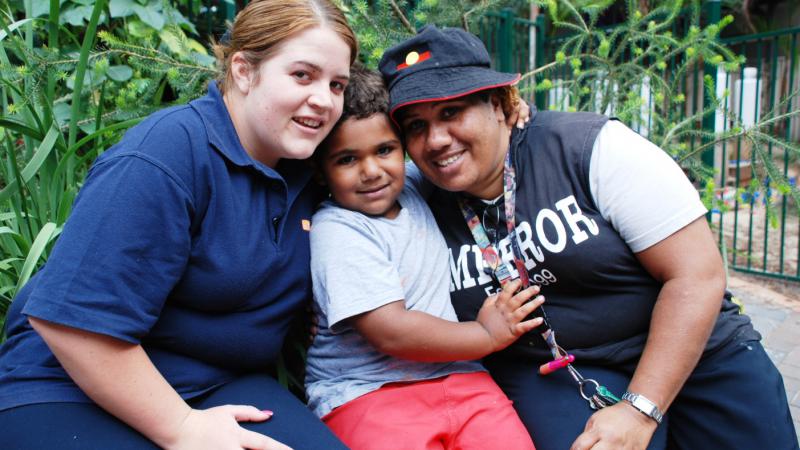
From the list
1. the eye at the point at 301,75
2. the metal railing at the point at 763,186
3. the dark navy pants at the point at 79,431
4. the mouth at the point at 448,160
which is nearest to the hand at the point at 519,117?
the mouth at the point at 448,160

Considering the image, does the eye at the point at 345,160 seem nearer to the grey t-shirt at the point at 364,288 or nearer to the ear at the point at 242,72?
the grey t-shirt at the point at 364,288

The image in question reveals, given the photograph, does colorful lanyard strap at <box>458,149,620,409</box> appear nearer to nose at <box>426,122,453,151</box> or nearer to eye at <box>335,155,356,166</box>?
nose at <box>426,122,453,151</box>

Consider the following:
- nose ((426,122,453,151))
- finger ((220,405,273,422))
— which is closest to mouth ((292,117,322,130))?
nose ((426,122,453,151))

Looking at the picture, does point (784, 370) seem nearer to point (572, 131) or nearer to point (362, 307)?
point (572, 131)

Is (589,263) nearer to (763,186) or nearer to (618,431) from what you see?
(618,431)

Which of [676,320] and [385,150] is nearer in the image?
[676,320]

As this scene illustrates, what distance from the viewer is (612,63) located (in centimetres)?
330

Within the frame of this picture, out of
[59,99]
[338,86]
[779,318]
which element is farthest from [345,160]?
[779,318]

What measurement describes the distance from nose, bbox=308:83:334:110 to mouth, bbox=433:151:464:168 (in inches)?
15.8

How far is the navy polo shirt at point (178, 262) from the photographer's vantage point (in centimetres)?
131

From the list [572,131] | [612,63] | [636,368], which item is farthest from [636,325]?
[612,63]

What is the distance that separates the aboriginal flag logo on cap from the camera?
6.26 feet

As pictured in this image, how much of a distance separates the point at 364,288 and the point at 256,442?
1.56 ft

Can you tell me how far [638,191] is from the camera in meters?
1.74
